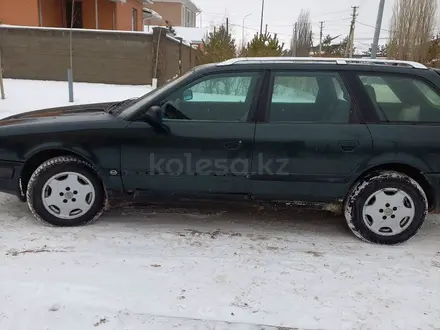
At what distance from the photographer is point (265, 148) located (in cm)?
361

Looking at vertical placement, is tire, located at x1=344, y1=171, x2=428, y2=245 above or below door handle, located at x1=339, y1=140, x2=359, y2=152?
below

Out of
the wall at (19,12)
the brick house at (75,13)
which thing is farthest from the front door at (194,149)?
the wall at (19,12)

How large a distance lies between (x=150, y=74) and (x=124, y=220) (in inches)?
476

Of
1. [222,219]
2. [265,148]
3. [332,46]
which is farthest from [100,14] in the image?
[332,46]

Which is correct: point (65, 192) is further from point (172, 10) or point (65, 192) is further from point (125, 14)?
point (172, 10)

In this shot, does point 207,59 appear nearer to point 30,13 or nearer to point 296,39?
point 30,13

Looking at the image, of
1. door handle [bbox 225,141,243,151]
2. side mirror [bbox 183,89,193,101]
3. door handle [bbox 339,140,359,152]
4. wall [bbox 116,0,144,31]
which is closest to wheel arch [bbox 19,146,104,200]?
side mirror [bbox 183,89,193,101]

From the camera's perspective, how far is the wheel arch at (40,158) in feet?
12.1

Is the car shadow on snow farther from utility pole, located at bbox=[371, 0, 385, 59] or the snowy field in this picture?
utility pole, located at bbox=[371, 0, 385, 59]

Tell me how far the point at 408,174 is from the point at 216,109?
1.85 meters

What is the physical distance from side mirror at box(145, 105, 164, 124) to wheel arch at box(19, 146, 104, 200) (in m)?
0.66

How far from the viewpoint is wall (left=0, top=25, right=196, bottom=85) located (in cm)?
1491

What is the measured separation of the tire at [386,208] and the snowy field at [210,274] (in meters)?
0.13

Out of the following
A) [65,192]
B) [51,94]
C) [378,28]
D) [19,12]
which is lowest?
[65,192]
